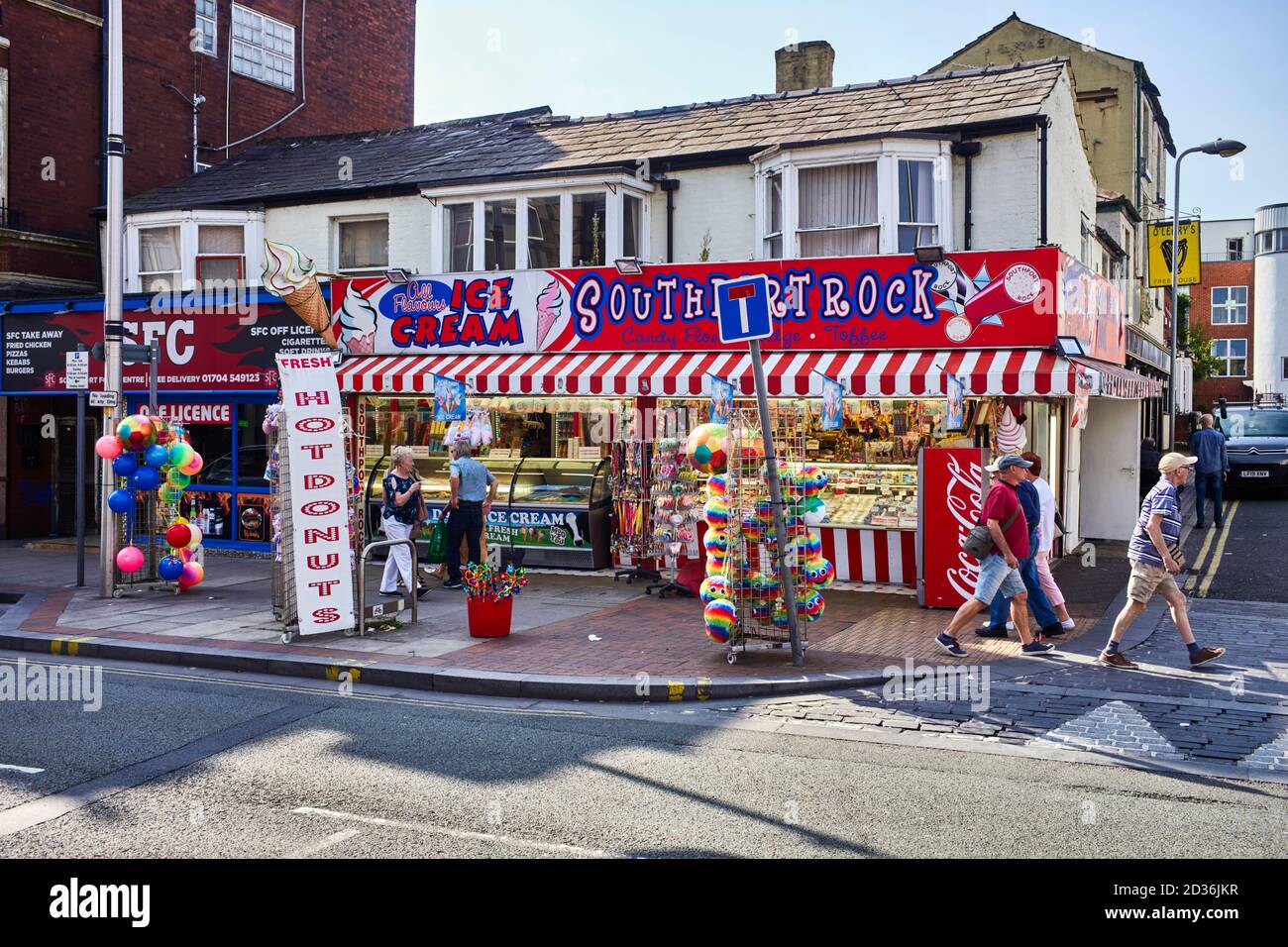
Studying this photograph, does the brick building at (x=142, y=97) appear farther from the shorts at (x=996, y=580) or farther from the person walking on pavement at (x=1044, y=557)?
the shorts at (x=996, y=580)

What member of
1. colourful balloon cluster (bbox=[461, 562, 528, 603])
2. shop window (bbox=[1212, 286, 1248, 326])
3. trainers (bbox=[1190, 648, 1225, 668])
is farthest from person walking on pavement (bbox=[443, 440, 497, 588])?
shop window (bbox=[1212, 286, 1248, 326])

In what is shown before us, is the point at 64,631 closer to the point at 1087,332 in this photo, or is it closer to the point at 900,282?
the point at 900,282

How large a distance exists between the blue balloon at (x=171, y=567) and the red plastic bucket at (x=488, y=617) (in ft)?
16.1

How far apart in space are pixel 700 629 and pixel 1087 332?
7.57 metres

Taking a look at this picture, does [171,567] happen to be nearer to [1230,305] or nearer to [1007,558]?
[1007,558]

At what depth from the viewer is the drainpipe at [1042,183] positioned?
45.8ft

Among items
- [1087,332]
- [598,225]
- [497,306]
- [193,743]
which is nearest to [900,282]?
[1087,332]

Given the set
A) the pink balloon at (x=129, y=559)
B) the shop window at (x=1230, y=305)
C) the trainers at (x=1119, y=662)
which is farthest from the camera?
the shop window at (x=1230, y=305)

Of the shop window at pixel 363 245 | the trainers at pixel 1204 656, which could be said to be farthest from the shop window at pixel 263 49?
the trainers at pixel 1204 656

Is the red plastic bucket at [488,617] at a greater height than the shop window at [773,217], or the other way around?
the shop window at [773,217]

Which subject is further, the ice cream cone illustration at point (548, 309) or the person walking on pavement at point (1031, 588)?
the ice cream cone illustration at point (548, 309)

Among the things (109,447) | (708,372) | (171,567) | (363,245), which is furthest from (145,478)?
(708,372)

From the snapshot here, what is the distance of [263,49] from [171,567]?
14.7 metres

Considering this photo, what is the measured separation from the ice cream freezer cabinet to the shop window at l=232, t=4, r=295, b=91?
12.5m
